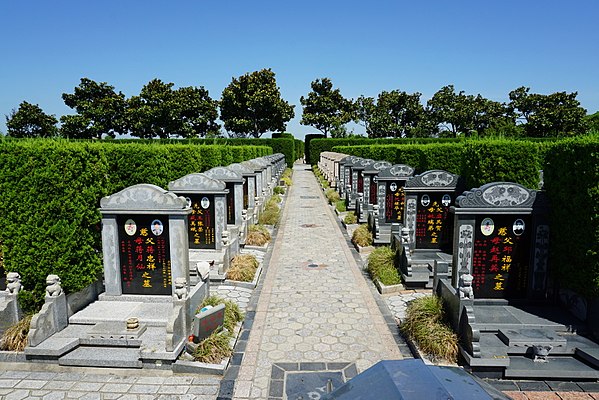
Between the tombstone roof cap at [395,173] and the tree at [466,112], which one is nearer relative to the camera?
the tombstone roof cap at [395,173]

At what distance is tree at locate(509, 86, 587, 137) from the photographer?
4541 centimetres

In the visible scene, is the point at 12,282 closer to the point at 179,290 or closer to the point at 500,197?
the point at 179,290

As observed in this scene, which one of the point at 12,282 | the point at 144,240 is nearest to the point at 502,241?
the point at 144,240

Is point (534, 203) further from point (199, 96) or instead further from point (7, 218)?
point (199, 96)

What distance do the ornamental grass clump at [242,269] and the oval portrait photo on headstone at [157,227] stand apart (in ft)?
9.38

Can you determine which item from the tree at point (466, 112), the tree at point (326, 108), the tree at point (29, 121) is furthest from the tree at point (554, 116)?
the tree at point (29, 121)

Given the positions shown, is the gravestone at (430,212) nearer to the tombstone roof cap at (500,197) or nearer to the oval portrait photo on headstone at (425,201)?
the oval portrait photo on headstone at (425,201)

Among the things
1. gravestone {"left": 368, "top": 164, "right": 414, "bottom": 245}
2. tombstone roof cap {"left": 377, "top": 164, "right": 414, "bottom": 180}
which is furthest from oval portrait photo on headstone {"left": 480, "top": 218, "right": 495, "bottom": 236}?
tombstone roof cap {"left": 377, "top": 164, "right": 414, "bottom": 180}

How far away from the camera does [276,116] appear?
5759cm

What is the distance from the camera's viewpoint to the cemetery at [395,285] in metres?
6.58

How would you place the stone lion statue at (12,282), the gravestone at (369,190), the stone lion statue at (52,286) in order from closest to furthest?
the stone lion statue at (52,286) → the stone lion statue at (12,282) → the gravestone at (369,190)

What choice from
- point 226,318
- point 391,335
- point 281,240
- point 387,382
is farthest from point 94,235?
point 281,240

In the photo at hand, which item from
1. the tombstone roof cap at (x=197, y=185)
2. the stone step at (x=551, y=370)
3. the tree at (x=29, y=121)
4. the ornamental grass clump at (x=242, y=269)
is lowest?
the stone step at (x=551, y=370)

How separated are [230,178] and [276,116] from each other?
146 ft
